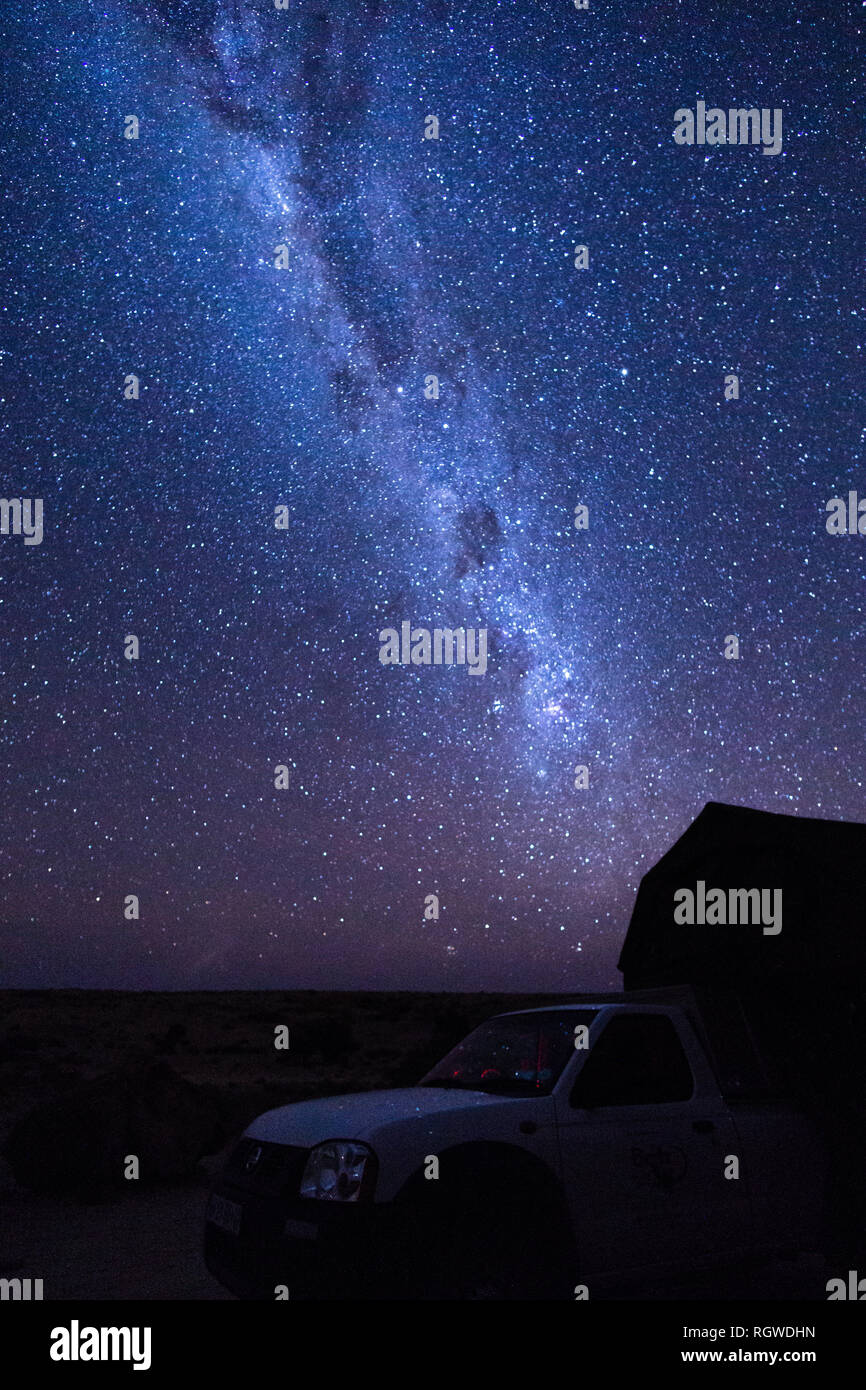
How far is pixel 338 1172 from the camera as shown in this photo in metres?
5.57

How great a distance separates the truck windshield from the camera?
6.43 metres

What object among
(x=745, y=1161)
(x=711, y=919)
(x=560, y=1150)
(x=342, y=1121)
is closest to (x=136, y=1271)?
(x=342, y=1121)

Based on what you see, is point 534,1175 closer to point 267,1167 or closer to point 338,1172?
point 338,1172

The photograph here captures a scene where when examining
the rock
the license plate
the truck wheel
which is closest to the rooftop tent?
the truck wheel

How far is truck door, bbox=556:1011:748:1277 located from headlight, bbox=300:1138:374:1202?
3.76 ft

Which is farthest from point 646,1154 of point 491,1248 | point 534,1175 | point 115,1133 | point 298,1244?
point 115,1133

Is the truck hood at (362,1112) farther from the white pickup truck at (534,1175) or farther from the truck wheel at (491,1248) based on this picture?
the truck wheel at (491,1248)

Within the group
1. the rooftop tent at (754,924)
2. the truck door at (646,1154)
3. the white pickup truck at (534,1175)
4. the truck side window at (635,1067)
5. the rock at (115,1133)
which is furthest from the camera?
the rock at (115,1133)

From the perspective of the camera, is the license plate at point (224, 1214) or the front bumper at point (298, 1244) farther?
the license plate at point (224, 1214)

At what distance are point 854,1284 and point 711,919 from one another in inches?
114

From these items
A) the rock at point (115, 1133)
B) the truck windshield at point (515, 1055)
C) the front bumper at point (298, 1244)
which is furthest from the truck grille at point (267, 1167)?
the rock at point (115, 1133)

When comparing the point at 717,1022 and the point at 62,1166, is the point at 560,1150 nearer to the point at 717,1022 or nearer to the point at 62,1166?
the point at 717,1022

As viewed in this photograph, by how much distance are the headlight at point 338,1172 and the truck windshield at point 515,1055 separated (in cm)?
111

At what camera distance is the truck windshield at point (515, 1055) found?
6434 millimetres
